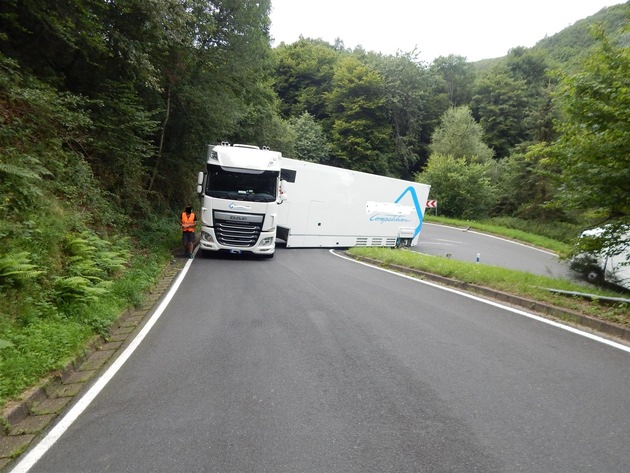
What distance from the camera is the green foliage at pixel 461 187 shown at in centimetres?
3659

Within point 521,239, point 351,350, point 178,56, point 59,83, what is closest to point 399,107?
point 521,239

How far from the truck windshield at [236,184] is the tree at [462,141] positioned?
32878 mm

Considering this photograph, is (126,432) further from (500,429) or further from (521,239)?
(521,239)

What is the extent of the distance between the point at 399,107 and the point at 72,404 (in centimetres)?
5455

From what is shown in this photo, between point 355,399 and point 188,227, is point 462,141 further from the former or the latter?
point 355,399

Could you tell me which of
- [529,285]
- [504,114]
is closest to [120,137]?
[529,285]

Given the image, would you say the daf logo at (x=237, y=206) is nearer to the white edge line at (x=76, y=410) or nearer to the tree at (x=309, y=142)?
the white edge line at (x=76, y=410)

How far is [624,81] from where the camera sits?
711 cm

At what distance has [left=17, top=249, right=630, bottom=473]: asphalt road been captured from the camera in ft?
9.94

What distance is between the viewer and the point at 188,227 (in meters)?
12.9

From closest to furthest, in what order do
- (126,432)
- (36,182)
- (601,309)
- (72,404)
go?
(126,432)
(72,404)
(601,309)
(36,182)

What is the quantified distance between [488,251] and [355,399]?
2138 cm

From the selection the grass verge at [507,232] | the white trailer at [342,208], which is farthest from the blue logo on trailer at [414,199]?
the grass verge at [507,232]

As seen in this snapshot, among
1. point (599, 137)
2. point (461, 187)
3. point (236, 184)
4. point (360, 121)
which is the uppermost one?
point (360, 121)
